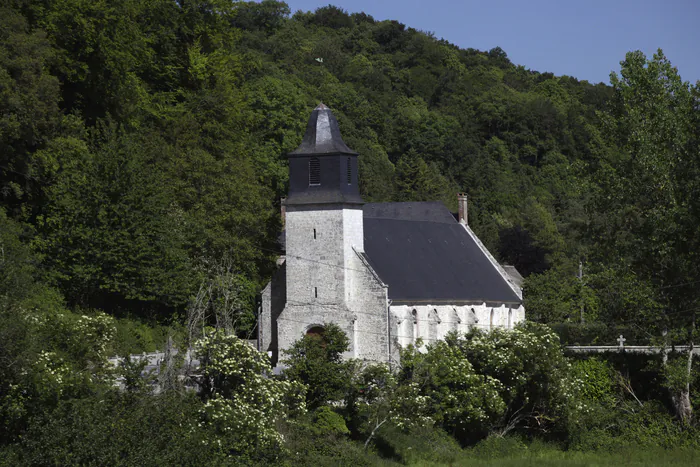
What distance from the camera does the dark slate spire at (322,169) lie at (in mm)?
42031

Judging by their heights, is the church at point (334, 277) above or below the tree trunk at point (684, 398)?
above

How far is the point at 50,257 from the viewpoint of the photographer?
37.5 m

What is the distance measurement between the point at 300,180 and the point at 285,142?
13.8m

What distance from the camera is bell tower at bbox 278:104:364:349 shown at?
4197 centimetres

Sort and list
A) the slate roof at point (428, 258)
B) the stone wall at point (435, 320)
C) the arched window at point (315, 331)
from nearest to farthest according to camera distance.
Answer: the arched window at point (315, 331) → the stone wall at point (435, 320) → the slate roof at point (428, 258)

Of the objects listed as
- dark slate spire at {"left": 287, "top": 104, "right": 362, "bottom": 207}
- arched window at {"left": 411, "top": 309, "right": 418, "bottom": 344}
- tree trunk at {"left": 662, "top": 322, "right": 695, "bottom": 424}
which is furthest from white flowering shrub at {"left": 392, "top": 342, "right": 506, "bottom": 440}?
dark slate spire at {"left": 287, "top": 104, "right": 362, "bottom": 207}

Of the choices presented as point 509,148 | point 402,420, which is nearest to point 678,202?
point 402,420

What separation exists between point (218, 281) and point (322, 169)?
6.22 m

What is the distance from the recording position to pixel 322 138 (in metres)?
42.5

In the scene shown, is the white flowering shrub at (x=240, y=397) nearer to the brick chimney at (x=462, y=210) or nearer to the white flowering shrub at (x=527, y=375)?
the white flowering shrub at (x=527, y=375)

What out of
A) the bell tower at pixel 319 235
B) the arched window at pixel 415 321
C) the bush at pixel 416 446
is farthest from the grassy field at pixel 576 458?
the arched window at pixel 415 321

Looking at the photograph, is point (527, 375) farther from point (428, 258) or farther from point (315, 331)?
point (428, 258)

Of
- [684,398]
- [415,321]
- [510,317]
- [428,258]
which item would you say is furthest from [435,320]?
[684,398]

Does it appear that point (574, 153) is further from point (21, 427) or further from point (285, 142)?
point (21, 427)
